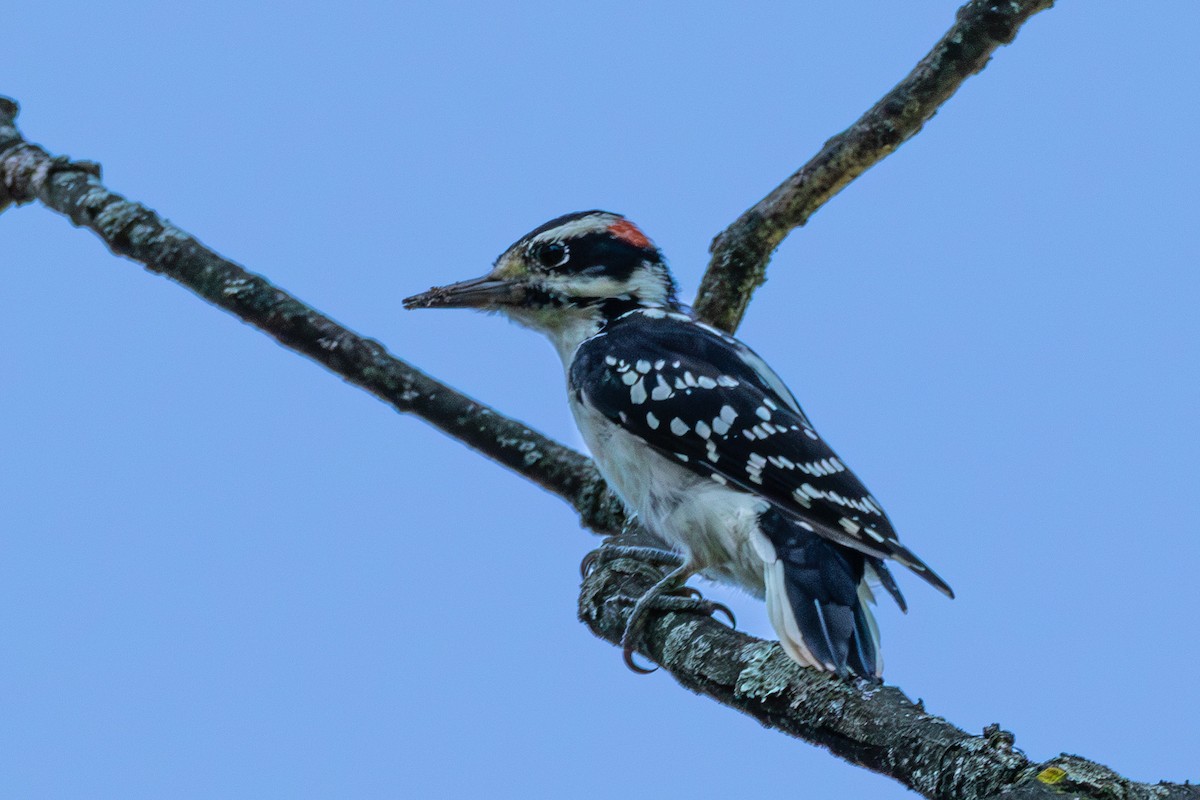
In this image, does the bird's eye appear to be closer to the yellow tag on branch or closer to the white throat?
the white throat

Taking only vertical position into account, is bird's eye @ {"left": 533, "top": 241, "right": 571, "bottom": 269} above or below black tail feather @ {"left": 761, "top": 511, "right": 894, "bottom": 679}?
above

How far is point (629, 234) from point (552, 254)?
10.7 inches

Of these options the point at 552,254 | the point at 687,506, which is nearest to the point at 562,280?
the point at 552,254

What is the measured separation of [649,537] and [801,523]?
1.93 ft

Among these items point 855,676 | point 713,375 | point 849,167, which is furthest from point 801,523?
point 849,167

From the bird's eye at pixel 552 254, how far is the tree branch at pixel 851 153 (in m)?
0.57

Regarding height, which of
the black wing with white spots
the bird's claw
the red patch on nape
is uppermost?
the red patch on nape

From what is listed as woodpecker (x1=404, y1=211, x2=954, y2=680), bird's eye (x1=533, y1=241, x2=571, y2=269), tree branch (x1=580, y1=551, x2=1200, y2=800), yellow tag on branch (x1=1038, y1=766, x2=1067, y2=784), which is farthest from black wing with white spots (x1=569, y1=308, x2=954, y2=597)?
yellow tag on branch (x1=1038, y1=766, x2=1067, y2=784)

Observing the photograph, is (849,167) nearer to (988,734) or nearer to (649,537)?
(649,537)

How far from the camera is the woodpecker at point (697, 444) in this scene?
310cm

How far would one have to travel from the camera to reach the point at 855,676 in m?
2.50

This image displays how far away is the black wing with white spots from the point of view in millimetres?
3264

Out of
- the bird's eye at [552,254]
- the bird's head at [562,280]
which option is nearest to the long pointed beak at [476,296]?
the bird's head at [562,280]

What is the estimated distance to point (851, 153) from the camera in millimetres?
4285
